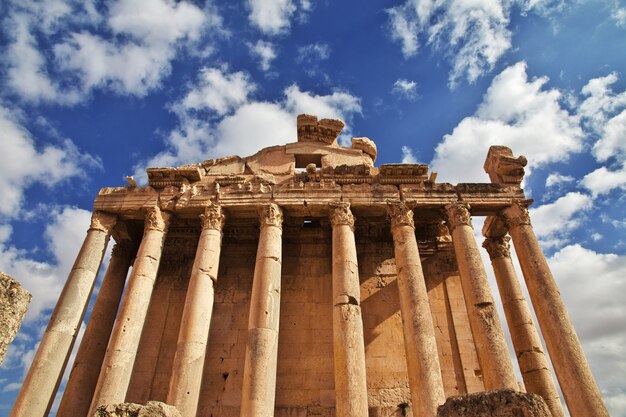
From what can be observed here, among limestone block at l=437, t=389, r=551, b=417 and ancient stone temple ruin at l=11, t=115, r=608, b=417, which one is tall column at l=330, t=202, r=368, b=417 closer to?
ancient stone temple ruin at l=11, t=115, r=608, b=417

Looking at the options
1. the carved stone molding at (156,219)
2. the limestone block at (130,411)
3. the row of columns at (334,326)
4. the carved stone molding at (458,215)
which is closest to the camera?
the limestone block at (130,411)

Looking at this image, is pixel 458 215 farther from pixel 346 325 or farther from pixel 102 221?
pixel 102 221

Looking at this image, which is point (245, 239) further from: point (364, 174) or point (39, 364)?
point (39, 364)

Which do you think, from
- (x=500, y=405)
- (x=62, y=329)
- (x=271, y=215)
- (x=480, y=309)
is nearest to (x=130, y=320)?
(x=62, y=329)

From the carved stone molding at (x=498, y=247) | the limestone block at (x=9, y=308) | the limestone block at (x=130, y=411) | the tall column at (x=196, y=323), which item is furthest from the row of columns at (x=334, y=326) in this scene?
the limestone block at (x=9, y=308)

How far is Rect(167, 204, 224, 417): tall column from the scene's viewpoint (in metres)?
10.0

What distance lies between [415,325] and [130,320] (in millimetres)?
7381

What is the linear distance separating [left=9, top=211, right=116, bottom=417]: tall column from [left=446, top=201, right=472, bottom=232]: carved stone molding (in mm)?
10590

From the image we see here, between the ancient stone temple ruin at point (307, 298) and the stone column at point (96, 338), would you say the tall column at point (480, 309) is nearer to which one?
the ancient stone temple ruin at point (307, 298)

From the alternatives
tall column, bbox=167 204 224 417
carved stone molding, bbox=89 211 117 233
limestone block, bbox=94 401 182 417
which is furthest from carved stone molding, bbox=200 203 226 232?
limestone block, bbox=94 401 182 417

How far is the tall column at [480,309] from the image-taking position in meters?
10.2

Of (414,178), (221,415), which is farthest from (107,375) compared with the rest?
(414,178)

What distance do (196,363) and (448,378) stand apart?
751 cm

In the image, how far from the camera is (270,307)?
11.1 m
